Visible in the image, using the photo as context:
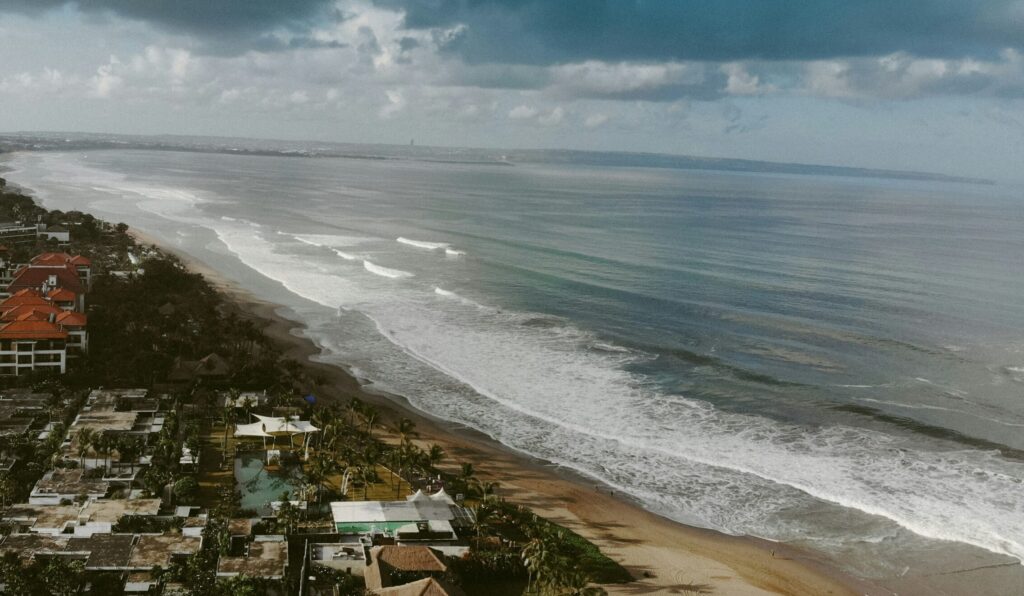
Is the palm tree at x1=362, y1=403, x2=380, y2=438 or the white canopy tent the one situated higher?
the palm tree at x1=362, y1=403, x2=380, y2=438

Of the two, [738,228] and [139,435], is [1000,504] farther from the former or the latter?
[738,228]

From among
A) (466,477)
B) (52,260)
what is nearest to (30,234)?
(52,260)

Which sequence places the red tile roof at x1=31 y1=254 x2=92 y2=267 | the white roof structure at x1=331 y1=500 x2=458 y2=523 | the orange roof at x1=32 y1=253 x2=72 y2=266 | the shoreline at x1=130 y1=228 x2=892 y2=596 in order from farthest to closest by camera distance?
the orange roof at x1=32 y1=253 x2=72 y2=266 < the red tile roof at x1=31 y1=254 x2=92 y2=267 < the white roof structure at x1=331 y1=500 x2=458 y2=523 < the shoreline at x1=130 y1=228 x2=892 y2=596

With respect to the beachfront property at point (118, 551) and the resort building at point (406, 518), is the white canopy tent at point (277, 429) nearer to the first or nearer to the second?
the resort building at point (406, 518)

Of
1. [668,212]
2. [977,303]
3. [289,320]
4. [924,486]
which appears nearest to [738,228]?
[668,212]

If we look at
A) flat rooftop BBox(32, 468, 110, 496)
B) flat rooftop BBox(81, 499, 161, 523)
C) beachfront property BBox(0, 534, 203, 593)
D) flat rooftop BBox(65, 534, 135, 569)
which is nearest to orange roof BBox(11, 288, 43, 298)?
flat rooftop BBox(32, 468, 110, 496)

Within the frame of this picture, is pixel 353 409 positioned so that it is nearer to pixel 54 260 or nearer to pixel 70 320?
pixel 70 320

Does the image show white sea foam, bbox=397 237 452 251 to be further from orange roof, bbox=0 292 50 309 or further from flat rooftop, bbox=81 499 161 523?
flat rooftop, bbox=81 499 161 523
